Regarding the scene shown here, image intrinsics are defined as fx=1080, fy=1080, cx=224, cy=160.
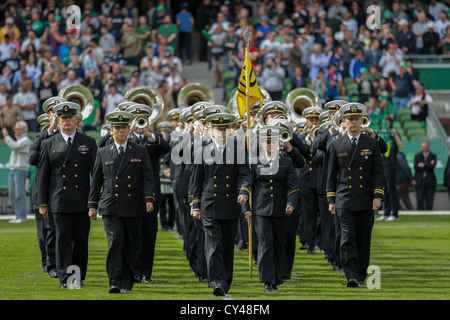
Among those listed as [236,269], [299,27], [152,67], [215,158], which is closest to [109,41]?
[152,67]

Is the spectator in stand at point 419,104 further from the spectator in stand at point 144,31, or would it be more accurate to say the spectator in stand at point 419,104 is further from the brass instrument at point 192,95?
the brass instrument at point 192,95

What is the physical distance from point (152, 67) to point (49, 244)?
1353 cm

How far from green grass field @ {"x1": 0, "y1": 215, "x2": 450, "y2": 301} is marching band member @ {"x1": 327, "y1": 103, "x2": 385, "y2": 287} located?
0.42 m

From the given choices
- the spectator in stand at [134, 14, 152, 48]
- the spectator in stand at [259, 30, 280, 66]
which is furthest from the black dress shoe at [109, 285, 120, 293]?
the spectator in stand at [134, 14, 152, 48]

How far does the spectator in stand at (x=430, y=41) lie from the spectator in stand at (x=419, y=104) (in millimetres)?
2666

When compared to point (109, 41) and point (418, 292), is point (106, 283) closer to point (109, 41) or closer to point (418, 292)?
point (418, 292)

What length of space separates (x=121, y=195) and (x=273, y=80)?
14209 millimetres

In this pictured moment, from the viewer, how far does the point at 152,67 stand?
2744 cm

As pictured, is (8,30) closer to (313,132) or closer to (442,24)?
(442,24)

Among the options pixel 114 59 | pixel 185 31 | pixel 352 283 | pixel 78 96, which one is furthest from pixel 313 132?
pixel 185 31

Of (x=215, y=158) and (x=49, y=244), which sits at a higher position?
(x=215, y=158)

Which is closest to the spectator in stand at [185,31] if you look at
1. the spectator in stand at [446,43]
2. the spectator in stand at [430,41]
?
the spectator in stand at [430,41]

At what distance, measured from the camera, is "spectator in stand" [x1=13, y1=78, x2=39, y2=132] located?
86.7 ft
